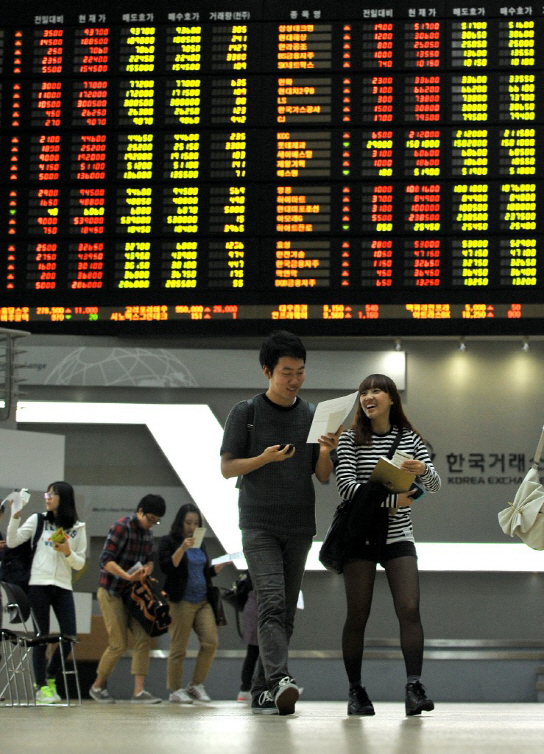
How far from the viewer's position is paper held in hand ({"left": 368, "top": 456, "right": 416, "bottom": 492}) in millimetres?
4828

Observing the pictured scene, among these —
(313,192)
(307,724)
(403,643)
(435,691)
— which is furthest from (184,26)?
(307,724)

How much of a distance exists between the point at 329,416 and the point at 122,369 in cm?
596

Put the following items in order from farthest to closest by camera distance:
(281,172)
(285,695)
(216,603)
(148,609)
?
1. (281,172)
2. (216,603)
3. (148,609)
4. (285,695)

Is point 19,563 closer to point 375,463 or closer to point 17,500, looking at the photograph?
point 17,500

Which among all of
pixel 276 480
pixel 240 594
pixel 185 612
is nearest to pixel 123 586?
pixel 185 612

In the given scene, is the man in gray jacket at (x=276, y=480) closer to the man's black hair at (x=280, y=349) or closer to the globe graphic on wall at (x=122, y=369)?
the man's black hair at (x=280, y=349)

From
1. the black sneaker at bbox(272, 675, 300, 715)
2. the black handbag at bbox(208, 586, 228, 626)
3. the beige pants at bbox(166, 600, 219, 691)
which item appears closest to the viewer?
the black sneaker at bbox(272, 675, 300, 715)

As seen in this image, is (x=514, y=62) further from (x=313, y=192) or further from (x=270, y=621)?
(x=270, y=621)

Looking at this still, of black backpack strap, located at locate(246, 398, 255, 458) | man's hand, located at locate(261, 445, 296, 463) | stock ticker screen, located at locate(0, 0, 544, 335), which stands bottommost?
man's hand, located at locate(261, 445, 296, 463)

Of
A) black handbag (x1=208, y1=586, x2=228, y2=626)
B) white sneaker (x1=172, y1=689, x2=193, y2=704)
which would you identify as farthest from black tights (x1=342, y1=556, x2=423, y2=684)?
black handbag (x1=208, y1=586, x2=228, y2=626)

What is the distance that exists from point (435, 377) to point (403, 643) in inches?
228

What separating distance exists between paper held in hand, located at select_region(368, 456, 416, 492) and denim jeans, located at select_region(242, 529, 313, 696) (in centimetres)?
41

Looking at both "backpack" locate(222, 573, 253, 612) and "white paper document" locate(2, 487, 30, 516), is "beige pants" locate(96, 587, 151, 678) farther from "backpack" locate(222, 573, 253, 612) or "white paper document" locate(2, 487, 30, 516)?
"backpack" locate(222, 573, 253, 612)

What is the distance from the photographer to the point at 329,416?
15.5 ft
